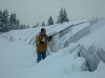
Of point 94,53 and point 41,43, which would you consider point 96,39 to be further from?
point 41,43

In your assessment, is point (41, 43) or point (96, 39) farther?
point (41, 43)

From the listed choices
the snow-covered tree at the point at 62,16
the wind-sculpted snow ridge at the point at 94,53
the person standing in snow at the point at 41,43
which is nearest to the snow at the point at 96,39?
the wind-sculpted snow ridge at the point at 94,53

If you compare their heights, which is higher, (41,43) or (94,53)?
(94,53)

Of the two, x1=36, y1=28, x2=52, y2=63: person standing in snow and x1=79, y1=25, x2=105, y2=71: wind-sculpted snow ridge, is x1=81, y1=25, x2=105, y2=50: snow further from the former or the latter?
x1=36, y1=28, x2=52, y2=63: person standing in snow

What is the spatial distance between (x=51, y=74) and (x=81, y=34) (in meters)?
3.27

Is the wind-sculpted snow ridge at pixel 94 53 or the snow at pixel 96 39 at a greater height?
the snow at pixel 96 39

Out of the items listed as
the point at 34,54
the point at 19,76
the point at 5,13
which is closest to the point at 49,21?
the point at 5,13

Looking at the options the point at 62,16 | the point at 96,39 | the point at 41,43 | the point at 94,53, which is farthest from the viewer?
the point at 62,16

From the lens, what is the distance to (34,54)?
889cm

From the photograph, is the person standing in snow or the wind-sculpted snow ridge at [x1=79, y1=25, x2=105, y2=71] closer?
the wind-sculpted snow ridge at [x1=79, y1=25, x2=105, y2=71]

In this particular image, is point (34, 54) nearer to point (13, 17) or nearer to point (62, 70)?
point (62, 70)

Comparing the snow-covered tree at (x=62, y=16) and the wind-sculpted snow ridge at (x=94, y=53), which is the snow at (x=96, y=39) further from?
the snow-covered tree at (x=62, y=16)

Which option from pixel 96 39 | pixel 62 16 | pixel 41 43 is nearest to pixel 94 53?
pixel 96 39

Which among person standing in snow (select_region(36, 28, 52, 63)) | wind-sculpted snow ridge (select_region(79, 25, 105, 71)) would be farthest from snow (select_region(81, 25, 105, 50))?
person standing in snow (select_region(36, 28, 52, 63))
